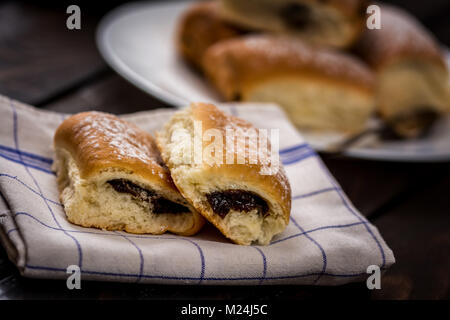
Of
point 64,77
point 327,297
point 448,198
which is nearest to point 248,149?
point 327,297

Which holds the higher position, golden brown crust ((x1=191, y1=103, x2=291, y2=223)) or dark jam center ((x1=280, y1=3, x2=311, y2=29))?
dark jam center ((x1=280, y1=3, x2=311, y2=29))

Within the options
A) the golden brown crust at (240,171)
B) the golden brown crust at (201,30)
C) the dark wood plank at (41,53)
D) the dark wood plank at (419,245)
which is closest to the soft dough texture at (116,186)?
the golden brown crust at (240,171)

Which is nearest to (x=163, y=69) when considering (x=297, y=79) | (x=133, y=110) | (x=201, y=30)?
(x=201, y=30)

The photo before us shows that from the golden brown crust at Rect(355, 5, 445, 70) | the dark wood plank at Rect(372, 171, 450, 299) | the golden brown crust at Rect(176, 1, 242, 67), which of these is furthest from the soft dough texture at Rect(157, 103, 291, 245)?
the golden brown crust at Rect(355, 5, 445, 70)

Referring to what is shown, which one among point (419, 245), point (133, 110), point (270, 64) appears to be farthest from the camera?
point (270, 64)

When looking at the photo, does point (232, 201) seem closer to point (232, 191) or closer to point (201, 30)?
point (232, 191)

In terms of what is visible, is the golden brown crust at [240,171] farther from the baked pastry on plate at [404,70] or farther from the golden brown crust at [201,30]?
the baked pastry on plate at [404,70]

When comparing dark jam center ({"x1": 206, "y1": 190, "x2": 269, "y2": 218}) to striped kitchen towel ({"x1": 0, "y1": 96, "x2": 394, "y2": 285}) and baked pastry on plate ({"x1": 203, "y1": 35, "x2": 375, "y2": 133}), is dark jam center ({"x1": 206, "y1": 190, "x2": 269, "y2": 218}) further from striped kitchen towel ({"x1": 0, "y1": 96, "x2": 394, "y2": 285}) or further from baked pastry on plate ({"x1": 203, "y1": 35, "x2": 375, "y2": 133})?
baked pastry on plate ({"x1": 203, "y1": 35, "x2": 375, "y2": 133})
